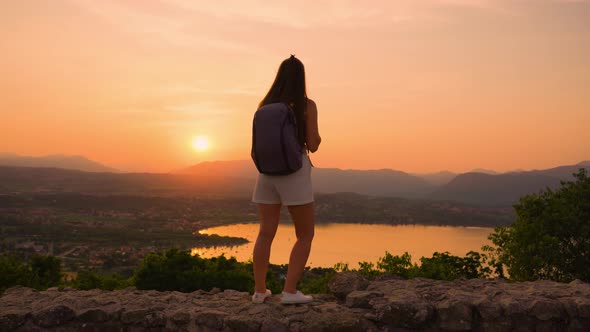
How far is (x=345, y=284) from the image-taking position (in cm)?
518

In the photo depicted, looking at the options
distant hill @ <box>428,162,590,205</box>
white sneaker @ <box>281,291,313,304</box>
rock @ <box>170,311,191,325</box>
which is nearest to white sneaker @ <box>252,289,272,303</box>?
white sneaker @ <box>281,291,313,304</box>

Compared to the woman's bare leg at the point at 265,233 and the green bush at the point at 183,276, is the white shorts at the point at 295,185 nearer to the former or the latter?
the woman's bare leg at the point at 265,233

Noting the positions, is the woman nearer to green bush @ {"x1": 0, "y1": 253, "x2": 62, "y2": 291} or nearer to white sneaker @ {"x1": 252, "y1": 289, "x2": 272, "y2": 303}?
white sneaker @ {"x1": 252, "y1": 289, "x2": 272, "y2": 303}

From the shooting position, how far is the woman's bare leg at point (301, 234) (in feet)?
14.9

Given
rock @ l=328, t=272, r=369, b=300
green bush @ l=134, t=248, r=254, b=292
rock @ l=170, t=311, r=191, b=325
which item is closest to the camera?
rock @ l=170, t=311, r=191, b=325

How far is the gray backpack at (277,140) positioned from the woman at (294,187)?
12 centimetres

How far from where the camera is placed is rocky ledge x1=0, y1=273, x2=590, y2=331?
4434 mm

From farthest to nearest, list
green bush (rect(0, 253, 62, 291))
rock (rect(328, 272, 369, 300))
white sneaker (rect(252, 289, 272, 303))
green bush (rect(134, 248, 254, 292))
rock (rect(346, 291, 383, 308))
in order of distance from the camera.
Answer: green bush (rect(134, 248, 254, 292)) → green bush (rect(0, 253, 62, 291)) → rock (rect(328, 272, 369, 300)) → white sneaker (rect(252, 289, 272, 303)) → rock (rect(346, 291, 383, 308))

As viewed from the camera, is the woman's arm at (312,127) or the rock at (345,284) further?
the rock at (345,284)

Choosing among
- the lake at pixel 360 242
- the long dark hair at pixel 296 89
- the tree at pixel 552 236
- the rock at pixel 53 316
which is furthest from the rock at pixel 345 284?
the lake at pixel 360 242

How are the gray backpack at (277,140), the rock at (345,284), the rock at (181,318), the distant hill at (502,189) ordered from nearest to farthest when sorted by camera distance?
1. the gray backpack at (277,140)
2. the rock at (181,318)
3. the rock at (345,284)
4. the distant hill at (502,189)

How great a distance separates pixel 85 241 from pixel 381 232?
5067 centimetres

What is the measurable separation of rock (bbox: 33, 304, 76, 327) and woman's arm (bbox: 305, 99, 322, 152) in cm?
286

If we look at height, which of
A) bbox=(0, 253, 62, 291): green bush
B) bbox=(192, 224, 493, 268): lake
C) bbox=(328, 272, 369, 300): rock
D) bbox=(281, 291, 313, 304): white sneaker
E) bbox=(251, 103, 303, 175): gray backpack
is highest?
bbox=(251, 103, 303, 175): gray backpack
